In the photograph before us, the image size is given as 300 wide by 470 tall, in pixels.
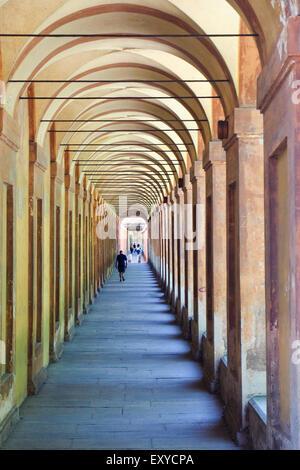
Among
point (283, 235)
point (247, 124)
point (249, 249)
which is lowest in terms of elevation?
point (249, 249)

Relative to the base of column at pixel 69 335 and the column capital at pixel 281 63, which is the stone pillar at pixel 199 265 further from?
the column capital at pixel 281 63

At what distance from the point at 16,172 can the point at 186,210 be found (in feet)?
26.0

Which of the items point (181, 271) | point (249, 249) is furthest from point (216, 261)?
point (181, 271)

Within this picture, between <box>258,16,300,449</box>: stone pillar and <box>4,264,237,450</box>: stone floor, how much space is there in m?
2.14

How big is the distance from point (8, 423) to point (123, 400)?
81.9 inches

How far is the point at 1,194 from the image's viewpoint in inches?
267

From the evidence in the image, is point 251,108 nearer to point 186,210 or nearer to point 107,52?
point 107,52

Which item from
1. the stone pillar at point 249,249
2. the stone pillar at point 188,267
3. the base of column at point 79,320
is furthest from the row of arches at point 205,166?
the base of column at point 79,320

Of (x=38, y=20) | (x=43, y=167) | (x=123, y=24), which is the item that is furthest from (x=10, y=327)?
(x=123, y=24)

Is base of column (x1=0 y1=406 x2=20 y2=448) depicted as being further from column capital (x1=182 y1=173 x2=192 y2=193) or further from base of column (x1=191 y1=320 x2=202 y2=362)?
column capital (x1=182 y1=173 x2=192 y2=193)

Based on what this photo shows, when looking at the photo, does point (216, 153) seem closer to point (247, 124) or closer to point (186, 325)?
point (247, 124)

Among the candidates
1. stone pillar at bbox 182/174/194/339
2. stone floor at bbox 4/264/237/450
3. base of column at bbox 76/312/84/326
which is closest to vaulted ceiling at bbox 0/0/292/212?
stone pillar at bbox 182/174/194/339

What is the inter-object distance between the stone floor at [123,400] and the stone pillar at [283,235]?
214 cm

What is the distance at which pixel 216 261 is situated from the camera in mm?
9148
